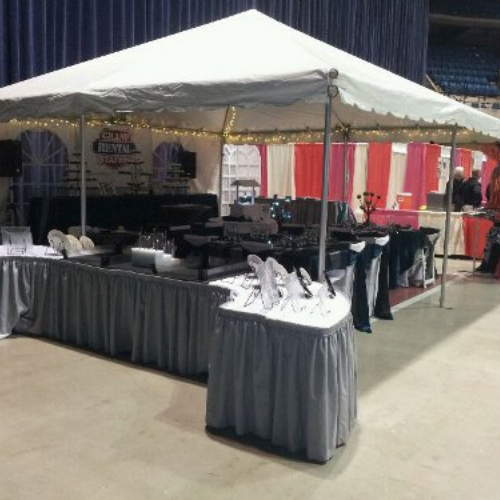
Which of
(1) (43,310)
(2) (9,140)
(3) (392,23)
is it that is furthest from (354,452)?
(3) (392,23)

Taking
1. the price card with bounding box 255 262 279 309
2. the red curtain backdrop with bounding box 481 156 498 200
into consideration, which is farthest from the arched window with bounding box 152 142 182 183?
the red curtain backdrop with bounding box 481 156 498 200

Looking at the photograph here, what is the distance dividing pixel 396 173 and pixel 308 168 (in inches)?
59.4

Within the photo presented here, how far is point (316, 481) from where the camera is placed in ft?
8.40

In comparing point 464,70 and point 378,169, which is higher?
point 464,70

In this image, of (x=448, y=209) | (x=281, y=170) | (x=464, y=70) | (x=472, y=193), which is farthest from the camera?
(x=464, y=70)

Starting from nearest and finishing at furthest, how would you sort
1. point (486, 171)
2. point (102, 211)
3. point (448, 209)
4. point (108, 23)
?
1. point (448, 209)
2. point (102, 211)
3. point (108, 23)
4. point (486, 171)

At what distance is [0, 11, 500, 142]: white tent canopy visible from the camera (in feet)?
11.2

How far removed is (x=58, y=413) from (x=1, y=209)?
4.01 metres

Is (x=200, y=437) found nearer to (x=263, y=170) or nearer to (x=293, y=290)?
(x=293, y=290)

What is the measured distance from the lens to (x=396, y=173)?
10.5 metres

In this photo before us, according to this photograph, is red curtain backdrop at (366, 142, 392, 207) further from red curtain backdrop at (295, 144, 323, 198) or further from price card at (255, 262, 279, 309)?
price card at (255, 262, 279, 309)

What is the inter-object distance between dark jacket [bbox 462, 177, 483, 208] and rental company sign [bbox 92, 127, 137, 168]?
473 centimetres

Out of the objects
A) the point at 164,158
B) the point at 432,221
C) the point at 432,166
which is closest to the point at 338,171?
the point at 432,166

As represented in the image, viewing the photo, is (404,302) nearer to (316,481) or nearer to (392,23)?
(316,481)
